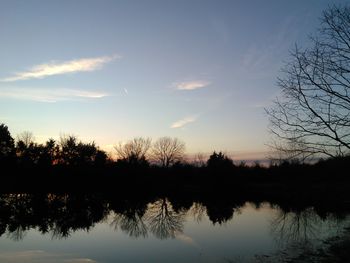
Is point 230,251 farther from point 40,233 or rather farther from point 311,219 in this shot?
point 311,219

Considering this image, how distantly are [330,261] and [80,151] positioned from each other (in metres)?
70.7

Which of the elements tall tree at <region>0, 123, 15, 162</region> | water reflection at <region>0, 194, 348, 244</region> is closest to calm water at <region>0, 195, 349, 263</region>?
water reflection at <region>0, 194, 348, 244</region>

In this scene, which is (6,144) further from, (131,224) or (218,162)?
(131,224)

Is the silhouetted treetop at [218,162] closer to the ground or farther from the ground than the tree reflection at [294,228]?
farther from the ground

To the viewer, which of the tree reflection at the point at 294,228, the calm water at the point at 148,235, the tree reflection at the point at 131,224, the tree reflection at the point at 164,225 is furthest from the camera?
the tree reflection at the point at 131,224

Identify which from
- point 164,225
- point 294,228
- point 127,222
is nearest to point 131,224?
point 127,222

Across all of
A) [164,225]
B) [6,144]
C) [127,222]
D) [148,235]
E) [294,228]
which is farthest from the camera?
[6,144]

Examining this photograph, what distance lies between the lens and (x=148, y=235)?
75.1 ft

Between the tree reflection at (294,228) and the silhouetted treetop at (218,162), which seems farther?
the silhouetted treetop at (218,162)

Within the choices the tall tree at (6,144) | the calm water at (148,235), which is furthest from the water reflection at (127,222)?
the tall tree at (6,144)

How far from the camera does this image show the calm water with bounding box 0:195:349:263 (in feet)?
53.8

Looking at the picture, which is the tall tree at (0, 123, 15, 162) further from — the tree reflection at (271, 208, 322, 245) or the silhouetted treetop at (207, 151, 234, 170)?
the tree reflection at (271, 208, 322, 245)

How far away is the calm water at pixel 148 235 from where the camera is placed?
1641 centimetres

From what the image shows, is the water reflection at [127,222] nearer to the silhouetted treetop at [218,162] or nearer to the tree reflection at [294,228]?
the tree reflection at [294,228]
